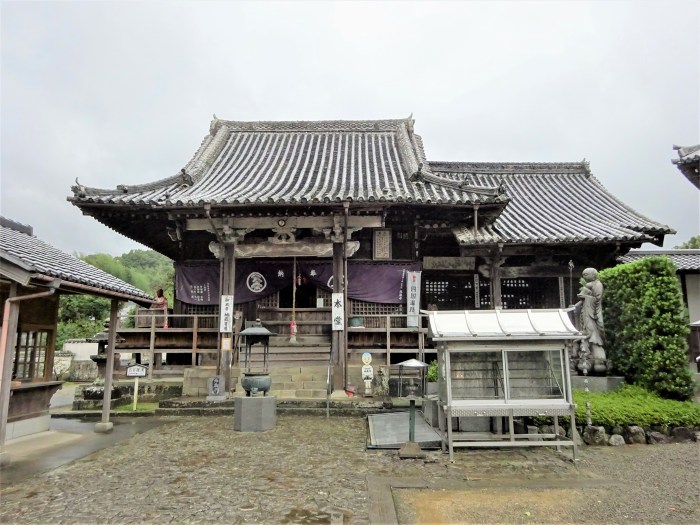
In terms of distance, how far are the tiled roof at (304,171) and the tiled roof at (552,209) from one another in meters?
1.67

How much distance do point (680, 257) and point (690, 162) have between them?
8.22 meters

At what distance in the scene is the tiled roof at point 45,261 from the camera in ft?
22.6

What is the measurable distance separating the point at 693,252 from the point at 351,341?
13997mm

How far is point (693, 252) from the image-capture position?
55.6 ft

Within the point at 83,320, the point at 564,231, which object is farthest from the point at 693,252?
the point at 83,320

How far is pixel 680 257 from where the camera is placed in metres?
16.4

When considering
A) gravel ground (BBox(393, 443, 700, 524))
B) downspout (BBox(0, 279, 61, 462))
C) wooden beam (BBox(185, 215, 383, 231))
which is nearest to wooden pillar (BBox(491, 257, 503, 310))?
wooden beam (BBox(185, 215, 383, 231))

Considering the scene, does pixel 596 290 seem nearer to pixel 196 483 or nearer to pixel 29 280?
pixel 196 483

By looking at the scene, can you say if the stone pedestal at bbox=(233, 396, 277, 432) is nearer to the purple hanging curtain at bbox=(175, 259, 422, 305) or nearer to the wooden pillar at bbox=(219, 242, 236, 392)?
the wooden pillar at bbox=(219, 242, 236, 392)

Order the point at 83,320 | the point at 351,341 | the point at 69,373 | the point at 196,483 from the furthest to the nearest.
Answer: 1. the point at 83,320
2. the point at 69,373
3. the point at 351,341
4. the point at 196,483

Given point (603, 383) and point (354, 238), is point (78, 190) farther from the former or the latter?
point (603, 383)

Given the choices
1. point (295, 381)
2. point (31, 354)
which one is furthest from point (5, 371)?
point (295, 381)

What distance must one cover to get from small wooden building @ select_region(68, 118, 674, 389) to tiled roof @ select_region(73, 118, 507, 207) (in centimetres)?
7

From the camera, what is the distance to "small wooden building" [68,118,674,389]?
1309cm
